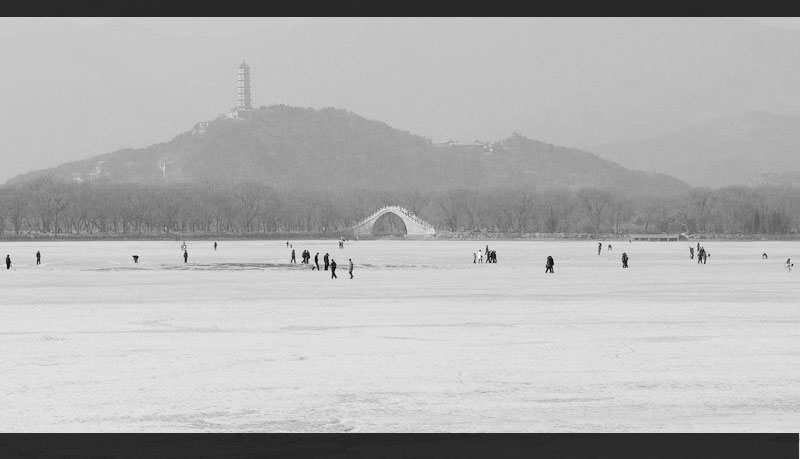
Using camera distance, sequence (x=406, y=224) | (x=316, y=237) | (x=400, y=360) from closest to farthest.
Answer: (x=400, y=360), (x=316, y=237), (x=406, y=224)

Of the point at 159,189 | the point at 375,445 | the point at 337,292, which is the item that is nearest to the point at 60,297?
the point at 337,292

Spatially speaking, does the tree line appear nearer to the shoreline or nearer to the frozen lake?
the shoreline

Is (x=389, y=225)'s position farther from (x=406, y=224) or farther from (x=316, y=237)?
(x=316, y=237)

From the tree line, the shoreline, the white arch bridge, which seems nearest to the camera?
the shoreline

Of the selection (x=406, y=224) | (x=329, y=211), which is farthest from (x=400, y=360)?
(x=329, y=211)

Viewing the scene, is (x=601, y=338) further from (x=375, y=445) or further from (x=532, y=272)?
(x=532, y=272)

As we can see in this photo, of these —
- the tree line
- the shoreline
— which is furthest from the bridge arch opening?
the shoreline

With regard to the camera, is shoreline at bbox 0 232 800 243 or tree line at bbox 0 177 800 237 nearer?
shoreline at bbox 0 232 800 243
